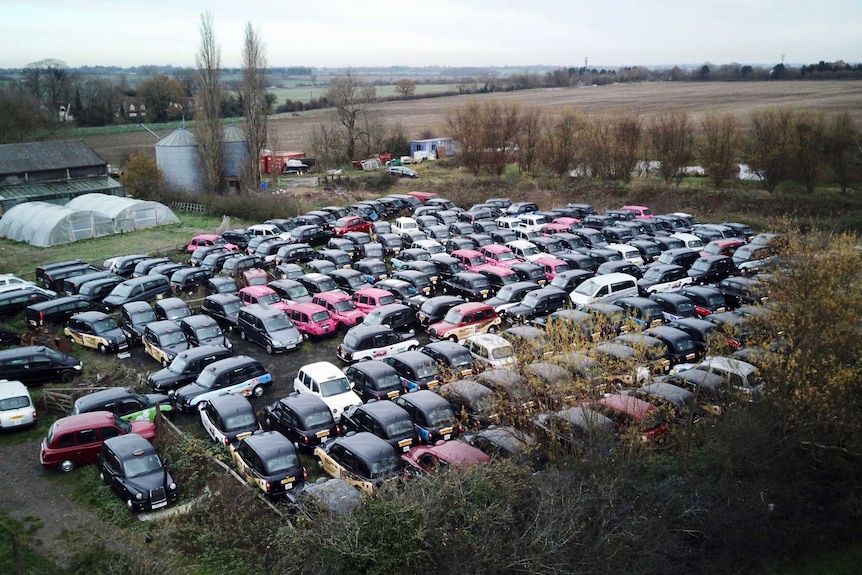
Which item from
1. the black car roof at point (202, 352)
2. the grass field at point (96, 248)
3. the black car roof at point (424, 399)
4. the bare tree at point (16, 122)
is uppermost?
the bare tree at point (16, 122)

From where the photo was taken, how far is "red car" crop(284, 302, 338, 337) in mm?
25234

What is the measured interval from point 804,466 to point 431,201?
33.4 metres

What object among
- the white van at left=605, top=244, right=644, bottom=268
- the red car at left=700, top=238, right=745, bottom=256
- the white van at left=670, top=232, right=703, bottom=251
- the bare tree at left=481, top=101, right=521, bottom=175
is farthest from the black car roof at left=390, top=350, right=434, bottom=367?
the bare tree at left=481, top=101, right=521, bottom=175

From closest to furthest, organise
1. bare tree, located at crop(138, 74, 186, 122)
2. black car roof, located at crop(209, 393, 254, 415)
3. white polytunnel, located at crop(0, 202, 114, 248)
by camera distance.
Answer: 1. black car roof, located at crop(209, 393, 254, 415)
2. white polytunnel, located at crop(0, 202, 114, 248)
3. bare tree, located at crop(138, 74, 186, 122)

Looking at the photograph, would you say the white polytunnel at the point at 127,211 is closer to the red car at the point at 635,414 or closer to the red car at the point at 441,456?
the red car at the point at 441,456

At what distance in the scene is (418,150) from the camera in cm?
6938

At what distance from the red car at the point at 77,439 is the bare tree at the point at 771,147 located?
40953mm

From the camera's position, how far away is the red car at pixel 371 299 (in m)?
26.4

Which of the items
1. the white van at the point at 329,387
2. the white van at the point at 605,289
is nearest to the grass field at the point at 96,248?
the white van at the point at 329,387

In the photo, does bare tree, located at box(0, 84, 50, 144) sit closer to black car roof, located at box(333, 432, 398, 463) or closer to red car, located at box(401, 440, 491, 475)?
black car roof, located at box(333, 432, 398, 463)

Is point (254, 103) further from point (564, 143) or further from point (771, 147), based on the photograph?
point (771, 147)

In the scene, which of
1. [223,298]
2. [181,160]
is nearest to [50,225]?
[181,160]

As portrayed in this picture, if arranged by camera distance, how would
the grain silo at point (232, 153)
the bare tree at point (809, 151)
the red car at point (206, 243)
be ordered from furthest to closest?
the grain silo at point (232, 153) < the bare tree at point (809, 151) < the red car at point (206, 243)

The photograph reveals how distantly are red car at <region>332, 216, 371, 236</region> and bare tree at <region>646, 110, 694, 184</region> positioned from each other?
23630 millimetres
